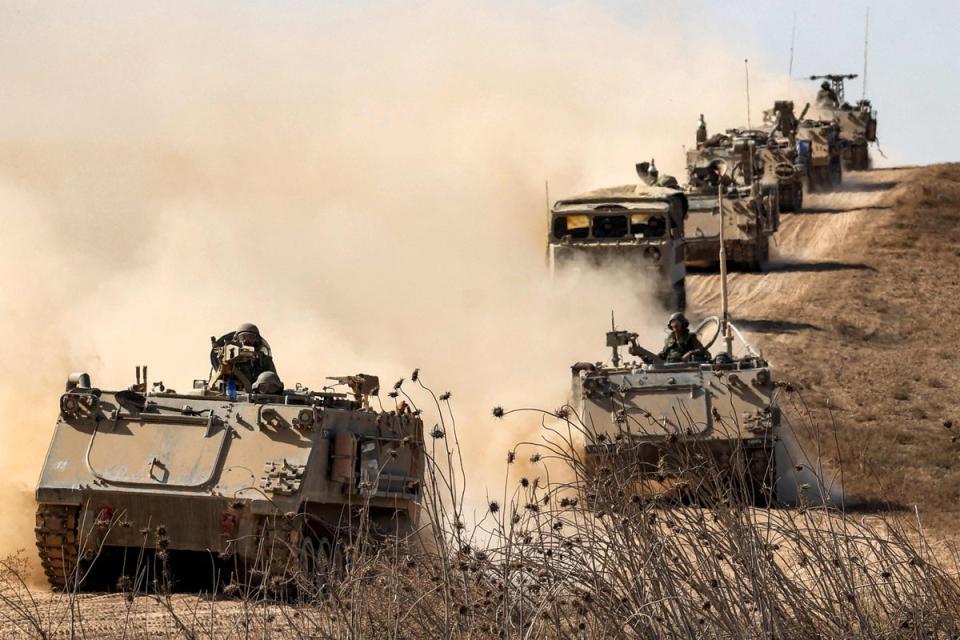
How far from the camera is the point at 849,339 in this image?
28.5 m

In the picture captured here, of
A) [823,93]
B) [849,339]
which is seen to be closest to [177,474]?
[849,339]

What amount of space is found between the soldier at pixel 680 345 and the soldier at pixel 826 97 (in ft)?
126

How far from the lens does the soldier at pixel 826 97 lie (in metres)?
55.8

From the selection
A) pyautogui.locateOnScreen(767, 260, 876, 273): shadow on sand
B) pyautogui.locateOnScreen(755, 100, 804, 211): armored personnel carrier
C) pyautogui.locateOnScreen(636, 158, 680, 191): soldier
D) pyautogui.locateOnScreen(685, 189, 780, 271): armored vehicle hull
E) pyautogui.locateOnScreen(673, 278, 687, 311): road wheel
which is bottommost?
pyautogui.locateOnScreen(673, 278, 687, 311): road wheel

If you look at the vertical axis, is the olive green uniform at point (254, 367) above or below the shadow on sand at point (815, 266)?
below

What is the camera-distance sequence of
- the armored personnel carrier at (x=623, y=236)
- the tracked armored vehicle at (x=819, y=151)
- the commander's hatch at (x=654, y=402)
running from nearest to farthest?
1. the commander's hatch at (x=654, y=402)
2. the armored personnel carrier at (x=623, y=236)
3. the tracked armored vehicle at (x=819, y=151)

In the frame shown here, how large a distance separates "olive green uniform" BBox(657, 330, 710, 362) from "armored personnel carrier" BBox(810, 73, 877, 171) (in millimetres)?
37964

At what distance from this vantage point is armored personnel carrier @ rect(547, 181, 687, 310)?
90.1 ft

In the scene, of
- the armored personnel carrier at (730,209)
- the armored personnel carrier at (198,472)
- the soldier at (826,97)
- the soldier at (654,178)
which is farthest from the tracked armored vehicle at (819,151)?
the armored personnel carrier at (198,472)

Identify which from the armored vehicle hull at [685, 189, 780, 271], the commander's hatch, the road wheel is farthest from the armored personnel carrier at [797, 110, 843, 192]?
the commander's hatch

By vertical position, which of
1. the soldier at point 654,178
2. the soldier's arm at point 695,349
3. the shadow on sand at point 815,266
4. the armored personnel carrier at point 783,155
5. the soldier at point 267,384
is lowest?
the soldier at point 267,384

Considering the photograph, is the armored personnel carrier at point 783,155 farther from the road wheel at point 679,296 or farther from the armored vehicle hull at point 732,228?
the road wheel at point 679,296

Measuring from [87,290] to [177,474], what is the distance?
11.4m

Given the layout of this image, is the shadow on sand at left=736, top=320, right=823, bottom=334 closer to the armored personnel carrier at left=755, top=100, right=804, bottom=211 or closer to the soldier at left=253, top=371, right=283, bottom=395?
the armored personnel carrier at left=755, top=100, right=804, bottom=211
